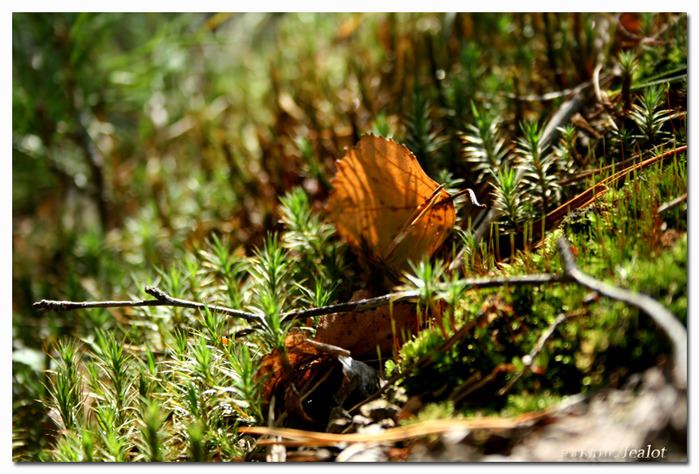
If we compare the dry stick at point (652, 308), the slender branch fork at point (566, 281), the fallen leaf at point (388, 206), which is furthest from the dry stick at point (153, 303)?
the dry stick at point (652, 308)

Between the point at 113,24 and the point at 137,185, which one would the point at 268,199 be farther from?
the point at 113,24

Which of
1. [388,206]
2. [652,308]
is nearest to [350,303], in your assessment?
[388,206]

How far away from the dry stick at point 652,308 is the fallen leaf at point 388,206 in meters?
0.34

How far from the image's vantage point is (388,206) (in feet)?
4.10

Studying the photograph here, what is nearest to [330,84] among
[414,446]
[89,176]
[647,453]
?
[89,176]

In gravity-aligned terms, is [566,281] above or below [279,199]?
below

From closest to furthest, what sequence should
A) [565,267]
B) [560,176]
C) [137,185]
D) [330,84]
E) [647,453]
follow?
1. [647,453]
2. [565,267]
3. [560,176]
4. [330,84]
5. [137,185]

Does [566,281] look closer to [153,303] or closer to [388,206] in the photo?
[388,206]

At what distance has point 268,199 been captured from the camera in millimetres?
1758

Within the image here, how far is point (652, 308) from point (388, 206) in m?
0.61

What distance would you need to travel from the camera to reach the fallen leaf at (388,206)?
46.7 inches

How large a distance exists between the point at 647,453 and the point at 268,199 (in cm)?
130

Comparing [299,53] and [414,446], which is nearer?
[414,446]

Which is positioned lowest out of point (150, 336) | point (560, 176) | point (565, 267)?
point (150, 336)
